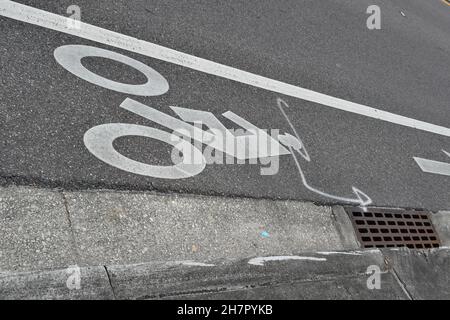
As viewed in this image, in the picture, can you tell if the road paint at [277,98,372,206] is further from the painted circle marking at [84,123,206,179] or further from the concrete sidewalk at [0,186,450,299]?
the painted circle marking at [84,123,206,179]

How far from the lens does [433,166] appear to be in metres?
6.34

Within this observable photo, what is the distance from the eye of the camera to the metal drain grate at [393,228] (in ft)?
15.5

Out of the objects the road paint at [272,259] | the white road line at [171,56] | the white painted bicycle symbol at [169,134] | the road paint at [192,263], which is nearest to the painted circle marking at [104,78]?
the white painted bicycle symbol at [169,134]

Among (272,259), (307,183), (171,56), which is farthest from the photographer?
(171,56)

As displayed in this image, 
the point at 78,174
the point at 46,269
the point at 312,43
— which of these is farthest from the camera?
the point at 312,43

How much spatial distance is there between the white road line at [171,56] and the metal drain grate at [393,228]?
4.64ft

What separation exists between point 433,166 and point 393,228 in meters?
1.76

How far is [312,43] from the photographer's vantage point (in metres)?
Answer: 6.48

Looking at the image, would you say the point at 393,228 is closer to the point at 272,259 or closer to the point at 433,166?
the point at 433,166

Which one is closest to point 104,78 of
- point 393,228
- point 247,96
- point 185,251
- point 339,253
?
point 247,96

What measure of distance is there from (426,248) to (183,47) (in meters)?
3.24

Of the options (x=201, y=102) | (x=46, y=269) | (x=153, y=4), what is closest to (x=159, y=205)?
(x=46, y=269)

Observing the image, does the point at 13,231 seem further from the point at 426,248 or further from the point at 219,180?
the point at 426,248

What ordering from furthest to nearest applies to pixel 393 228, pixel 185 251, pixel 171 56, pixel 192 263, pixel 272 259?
pixel 393 228, pixel 171 56, pixel 272 259, pixel 185 251, pixel 192 263
